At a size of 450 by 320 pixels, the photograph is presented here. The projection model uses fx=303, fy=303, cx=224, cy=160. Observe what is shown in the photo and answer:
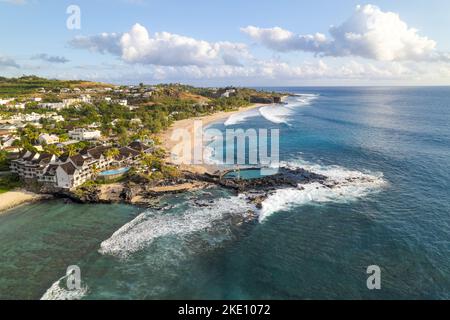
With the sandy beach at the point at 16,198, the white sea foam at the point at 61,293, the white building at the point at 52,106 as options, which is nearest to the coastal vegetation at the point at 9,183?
the sandy beach at the point at 16,198

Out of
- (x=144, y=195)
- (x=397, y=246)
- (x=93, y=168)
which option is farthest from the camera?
(x=93, y=168)

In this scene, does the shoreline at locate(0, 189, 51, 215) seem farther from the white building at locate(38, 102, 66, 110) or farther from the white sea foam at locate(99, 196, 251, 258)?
the white building at locate(38, 102, 66, 110)

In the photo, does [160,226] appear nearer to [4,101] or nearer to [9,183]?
[9,183]

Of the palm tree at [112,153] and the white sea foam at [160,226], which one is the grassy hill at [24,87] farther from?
the white sea foam at [160,226]

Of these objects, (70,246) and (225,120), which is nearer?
(70,246)

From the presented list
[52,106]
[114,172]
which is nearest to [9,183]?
[114,172]

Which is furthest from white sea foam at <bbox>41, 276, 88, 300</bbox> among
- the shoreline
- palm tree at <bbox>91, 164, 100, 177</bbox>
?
palm tree at <bbox>91, 164, 100, 177</bbox>
